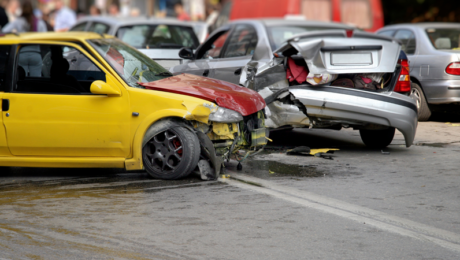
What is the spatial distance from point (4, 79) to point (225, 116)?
2.38m

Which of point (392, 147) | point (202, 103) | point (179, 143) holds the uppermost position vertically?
point (202, 103)

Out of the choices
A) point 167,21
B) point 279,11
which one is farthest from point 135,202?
point 279,11

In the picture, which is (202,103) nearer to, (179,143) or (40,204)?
(179,143)

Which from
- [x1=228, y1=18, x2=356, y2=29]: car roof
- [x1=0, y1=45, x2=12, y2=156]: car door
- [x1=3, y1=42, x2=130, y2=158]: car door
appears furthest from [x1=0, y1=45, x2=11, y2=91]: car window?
[x1=228, y1=18, x2=356, y2=29]: car roof

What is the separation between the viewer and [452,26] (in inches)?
473

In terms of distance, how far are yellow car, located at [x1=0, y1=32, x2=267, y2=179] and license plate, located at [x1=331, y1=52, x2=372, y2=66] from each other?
1401 millimetres

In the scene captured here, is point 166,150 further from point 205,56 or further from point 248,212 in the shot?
point 205,56

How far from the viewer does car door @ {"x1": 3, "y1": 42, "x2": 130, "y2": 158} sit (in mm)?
6492

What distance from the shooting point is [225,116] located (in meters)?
6.43

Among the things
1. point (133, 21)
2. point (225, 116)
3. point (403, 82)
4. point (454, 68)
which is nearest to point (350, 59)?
point (403, 82)

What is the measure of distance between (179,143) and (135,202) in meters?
1.05

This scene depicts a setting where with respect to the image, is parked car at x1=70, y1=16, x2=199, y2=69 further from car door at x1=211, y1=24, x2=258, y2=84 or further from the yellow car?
the yellow car

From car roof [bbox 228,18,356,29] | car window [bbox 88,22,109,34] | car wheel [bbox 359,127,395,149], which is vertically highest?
car roof [bbox 228,18,356,29]

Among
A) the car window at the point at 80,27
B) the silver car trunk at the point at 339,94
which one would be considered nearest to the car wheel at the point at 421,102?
the silver car trunk at the point at 339,94
